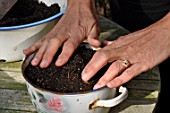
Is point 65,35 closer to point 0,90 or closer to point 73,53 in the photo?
point 73,53

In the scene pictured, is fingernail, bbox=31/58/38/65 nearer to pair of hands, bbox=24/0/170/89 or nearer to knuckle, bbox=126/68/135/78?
pair of hands, bbox=24/0/170/89

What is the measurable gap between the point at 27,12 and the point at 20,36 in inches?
6.9

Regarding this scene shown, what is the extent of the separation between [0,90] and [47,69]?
20 cm

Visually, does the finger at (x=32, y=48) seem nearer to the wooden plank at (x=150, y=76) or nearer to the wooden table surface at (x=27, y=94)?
the wooden table surface at (x=27, y=94)

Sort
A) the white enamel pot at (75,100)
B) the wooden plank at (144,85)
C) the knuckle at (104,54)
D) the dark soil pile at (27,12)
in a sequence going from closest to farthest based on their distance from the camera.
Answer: the white enamel pot at (75,100) → the knuckle at (104,54) → the wooden plank at (144,85) → the dark soil pile at (27,12)

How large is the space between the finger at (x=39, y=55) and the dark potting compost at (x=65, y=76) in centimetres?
1

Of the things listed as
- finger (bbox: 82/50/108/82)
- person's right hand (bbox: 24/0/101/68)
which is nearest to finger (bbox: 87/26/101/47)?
person's right hand (bbox: 24/0/101/68)

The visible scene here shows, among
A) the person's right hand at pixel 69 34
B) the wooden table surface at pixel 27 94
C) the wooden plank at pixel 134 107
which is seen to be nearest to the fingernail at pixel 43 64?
the person's right hand at pixel 69 34

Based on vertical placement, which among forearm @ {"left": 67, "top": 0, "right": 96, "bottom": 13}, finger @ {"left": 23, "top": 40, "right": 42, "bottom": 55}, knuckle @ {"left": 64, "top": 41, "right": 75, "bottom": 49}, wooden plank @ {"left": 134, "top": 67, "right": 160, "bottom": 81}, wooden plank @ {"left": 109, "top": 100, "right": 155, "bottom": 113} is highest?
forearm @ {"left": 67, "top": 0, "right": 96, "bottom": 13}

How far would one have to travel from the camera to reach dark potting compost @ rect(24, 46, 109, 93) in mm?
1031

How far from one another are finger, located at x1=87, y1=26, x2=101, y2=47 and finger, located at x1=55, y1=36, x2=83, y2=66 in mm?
35

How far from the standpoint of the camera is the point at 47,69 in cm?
111

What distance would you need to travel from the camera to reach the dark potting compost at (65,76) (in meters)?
1.03

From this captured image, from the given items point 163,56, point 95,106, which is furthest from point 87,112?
point 163,56
